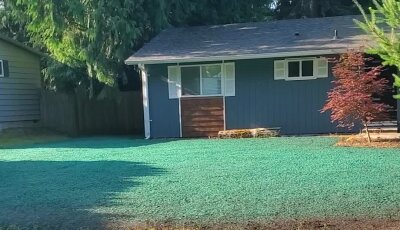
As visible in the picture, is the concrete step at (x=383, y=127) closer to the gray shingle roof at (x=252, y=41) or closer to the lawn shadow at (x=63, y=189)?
the gray shingle roof at (x=252, y=41)

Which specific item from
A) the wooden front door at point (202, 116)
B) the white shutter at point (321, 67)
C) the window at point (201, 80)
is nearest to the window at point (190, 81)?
the window at point (201, 80)

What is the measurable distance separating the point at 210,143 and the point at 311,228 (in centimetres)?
816

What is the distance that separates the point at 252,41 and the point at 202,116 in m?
2.96

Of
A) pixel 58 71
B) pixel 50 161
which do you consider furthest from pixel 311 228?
pixel 58 71

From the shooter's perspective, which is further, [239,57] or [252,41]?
[252,41]

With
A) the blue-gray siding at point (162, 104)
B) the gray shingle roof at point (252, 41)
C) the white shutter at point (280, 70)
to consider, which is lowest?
the blue-gray siding at point (162, 104)

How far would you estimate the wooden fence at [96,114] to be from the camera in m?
19.1

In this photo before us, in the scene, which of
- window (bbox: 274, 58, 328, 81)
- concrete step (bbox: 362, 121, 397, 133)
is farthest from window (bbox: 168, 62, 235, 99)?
concrete step (bbox: 362, 121, 397, 133)

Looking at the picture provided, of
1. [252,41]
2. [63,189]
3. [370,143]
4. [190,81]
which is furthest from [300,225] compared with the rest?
[252,41]

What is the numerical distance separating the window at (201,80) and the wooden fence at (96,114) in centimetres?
414

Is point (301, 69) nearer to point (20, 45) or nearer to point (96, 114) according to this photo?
point (96, 114)

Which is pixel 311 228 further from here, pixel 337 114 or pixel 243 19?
pixel 243 19

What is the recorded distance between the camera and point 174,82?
15.3 metres

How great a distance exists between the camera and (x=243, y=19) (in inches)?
848
